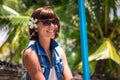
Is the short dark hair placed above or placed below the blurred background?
above

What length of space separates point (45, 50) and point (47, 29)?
16 centimetres

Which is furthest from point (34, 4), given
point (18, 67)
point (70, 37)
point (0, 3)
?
point (18, 67)

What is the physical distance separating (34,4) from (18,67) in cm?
508

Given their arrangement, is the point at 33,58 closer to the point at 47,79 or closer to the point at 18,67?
the point at 47,79

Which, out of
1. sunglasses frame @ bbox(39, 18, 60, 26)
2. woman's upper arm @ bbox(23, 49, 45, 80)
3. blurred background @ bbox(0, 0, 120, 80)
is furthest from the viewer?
blurred background @ bbox(0, 0, 120, 80)

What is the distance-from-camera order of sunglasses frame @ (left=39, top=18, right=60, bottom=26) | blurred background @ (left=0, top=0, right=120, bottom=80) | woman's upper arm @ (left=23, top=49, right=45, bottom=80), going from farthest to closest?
blurred background @ (left=0, top=0, right=120, bottom=80), sunglasses frame @ (left=39, top=18, right=60, bottom=26), woman's upper arm @ (left=23, top=49, right=45, bottom=80)

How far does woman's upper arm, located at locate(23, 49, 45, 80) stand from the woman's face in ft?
0.64

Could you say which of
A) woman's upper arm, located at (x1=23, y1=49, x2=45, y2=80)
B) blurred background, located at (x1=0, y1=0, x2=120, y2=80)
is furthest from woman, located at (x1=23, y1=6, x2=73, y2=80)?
blurred background, located at (x1=0, y1=0, x2=120, y2=80)

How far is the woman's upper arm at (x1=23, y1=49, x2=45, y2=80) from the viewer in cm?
295

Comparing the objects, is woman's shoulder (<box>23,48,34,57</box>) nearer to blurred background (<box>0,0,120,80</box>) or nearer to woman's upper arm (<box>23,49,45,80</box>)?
woman's upper arm (<box>23,49,45,80</box>)

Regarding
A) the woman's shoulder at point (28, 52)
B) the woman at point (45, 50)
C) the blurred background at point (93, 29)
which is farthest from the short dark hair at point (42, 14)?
the blurred background at point (93, 29)

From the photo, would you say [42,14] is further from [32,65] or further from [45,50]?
[32,65]

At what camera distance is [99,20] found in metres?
10.8

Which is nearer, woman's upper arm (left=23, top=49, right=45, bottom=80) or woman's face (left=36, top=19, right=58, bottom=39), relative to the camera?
woman's upper arm (left=23, top=49, right=45, bottom=80)
